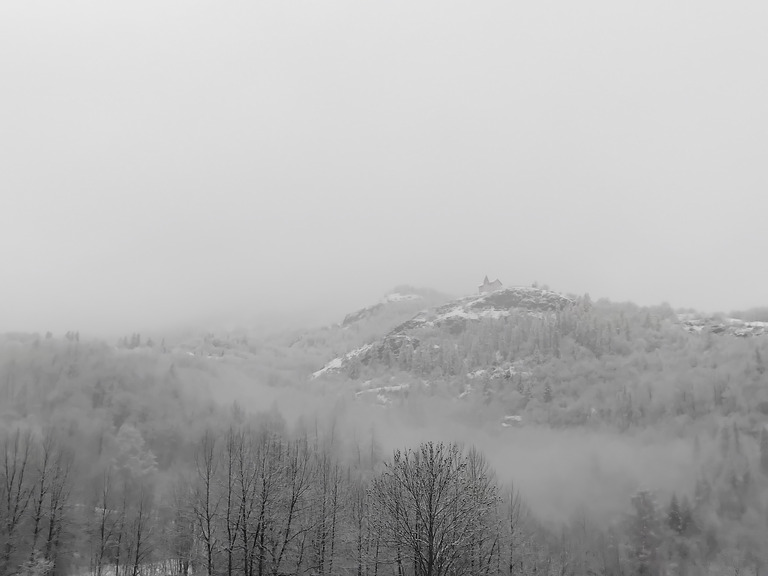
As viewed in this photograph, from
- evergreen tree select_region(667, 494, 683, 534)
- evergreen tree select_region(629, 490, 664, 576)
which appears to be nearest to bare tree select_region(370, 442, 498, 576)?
evergreen tree select_region(629, 490, 664, 576)

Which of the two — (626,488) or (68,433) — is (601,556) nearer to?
(626,488)

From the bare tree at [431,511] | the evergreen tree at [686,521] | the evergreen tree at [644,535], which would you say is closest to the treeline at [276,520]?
the bare tree at [431,511]

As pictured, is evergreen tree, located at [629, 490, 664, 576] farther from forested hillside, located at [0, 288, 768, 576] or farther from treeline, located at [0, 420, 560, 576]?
treeline, located at [0, 420, 560, 576]

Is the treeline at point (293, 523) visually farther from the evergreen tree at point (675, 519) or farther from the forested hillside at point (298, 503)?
the evergreen tree at point (675, 519)

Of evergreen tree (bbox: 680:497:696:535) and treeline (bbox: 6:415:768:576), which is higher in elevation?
treeline (bbox: 6:415:768:576)

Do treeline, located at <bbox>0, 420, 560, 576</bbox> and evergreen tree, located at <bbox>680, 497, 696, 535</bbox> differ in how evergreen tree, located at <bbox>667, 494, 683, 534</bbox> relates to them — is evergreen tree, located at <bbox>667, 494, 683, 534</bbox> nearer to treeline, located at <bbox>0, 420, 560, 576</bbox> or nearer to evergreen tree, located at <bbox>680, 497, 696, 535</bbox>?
evergreen tree, located at <bbox>680, 497, 696, 535</bbox>

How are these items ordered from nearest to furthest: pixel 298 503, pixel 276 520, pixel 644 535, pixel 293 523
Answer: pixel 276 520 → pixel 293 523 → pixel 298 503 → pixel 644 535

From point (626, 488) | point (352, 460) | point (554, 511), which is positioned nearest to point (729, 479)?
point (626, 488)

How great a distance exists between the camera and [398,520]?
139 ft

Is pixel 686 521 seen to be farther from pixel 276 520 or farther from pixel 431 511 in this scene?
pixel 431 511

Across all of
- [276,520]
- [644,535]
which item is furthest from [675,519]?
[276,520]

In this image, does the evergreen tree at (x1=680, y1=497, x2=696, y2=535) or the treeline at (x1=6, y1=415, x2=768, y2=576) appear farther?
the evergreen tree at (x1=680, y1=497, x2=696, y2=535)

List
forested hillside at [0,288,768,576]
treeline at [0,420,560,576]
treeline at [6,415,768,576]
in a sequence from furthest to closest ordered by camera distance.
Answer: forested hillside at [0,288,768,576], treeline at [6,415,768,576], treeline at [0,420,560,576]

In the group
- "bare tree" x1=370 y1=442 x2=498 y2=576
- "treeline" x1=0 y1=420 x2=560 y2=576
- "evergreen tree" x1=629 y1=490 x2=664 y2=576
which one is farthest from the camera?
"evergreen tree" x1=629 y1=490 x2=664 y2=576
